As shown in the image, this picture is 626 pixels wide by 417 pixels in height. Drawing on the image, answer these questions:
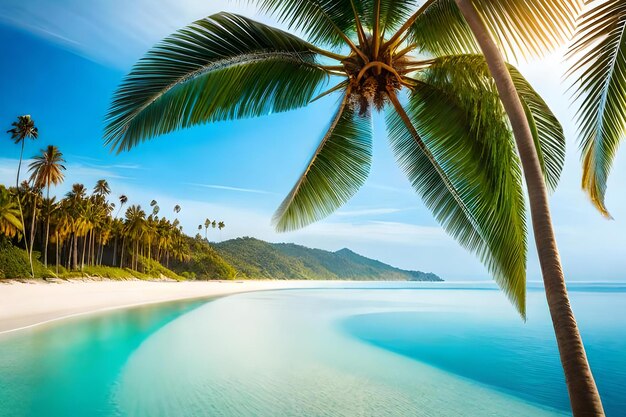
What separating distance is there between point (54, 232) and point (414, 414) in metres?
39.3

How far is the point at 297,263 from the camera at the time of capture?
115250 millimetres

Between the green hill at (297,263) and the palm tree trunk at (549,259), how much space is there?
76.4 m

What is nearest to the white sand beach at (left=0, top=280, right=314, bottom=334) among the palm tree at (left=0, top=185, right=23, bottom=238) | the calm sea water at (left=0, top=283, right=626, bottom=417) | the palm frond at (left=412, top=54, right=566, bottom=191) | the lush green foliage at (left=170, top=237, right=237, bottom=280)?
the calm sea water at (left=0, top=283, right=626, bottom=417)

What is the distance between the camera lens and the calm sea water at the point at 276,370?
723 centimetres

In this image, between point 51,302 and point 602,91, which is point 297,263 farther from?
point 602,91

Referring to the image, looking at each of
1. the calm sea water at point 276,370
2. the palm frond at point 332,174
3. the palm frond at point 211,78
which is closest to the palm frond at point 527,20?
the palm frond at point 211,78

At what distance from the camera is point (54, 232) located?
38.0 metres

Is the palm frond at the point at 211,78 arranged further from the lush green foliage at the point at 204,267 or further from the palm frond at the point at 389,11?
the lush green foliage at the point at 204,267

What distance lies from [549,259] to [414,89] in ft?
10.1

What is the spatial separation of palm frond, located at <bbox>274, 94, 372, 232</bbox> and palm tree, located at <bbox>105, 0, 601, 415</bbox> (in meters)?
0.38

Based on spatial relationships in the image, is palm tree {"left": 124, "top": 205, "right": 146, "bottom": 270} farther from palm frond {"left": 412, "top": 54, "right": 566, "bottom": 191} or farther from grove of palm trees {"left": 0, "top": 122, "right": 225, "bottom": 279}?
palm frond {"left": 412, "top": 54, "right": 566, "bottom": 191}

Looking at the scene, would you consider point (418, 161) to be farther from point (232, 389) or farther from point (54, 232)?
point (54, 232)

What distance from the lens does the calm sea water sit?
7227mm

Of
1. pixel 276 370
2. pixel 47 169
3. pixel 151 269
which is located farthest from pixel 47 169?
pixel 276 370
